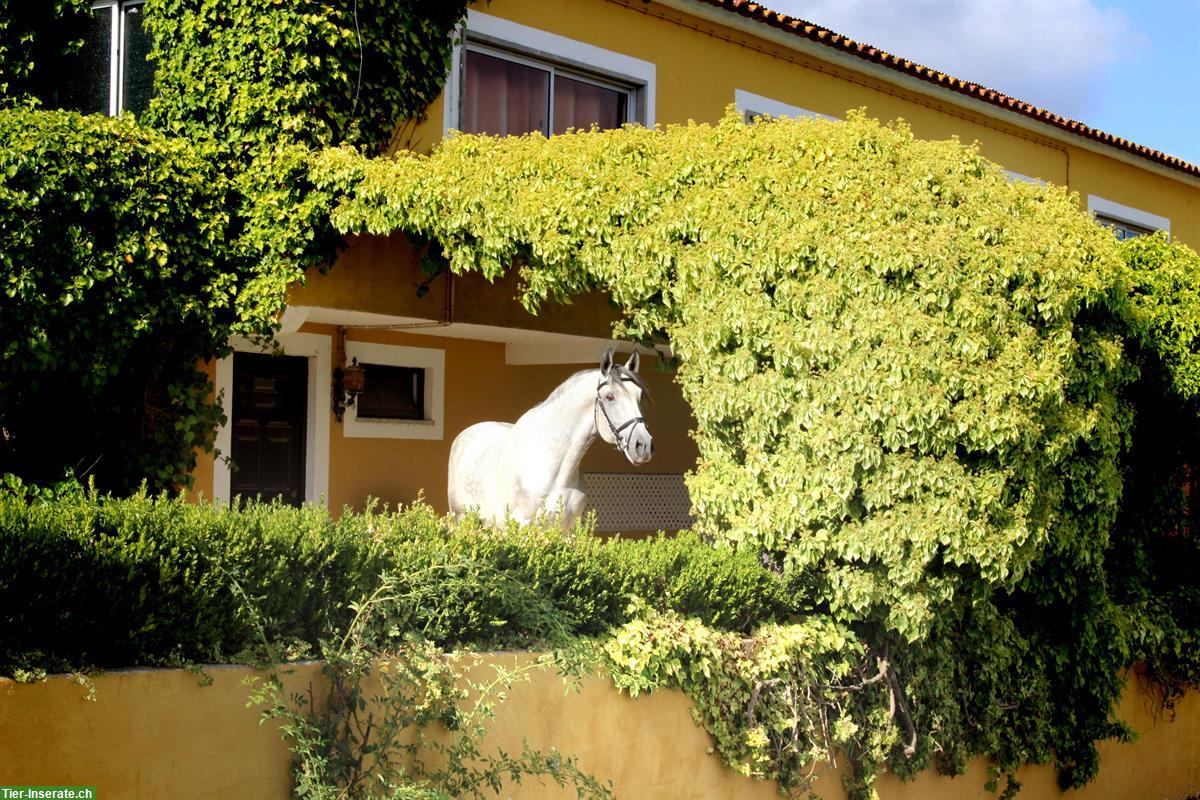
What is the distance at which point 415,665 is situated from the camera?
6.82 meters

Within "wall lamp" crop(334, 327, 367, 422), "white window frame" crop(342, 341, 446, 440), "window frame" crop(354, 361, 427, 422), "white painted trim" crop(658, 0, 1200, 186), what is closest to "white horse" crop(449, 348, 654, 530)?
"wall lamp" crop(334, 327, 367, 422)

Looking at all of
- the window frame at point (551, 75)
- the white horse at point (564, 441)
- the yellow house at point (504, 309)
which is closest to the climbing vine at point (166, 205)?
the yellow house at point (504, 309)

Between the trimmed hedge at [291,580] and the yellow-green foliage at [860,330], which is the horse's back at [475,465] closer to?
the yellow-green foliage at [860,330]

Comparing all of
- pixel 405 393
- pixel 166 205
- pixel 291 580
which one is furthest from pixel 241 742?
pixel 405 393

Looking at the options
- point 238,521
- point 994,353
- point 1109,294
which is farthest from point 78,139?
point 1109,294

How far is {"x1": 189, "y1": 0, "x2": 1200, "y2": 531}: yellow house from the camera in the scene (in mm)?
11641

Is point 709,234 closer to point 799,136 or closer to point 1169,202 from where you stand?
point 799,136

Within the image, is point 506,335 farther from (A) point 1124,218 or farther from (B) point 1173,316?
(A) point 1124,218

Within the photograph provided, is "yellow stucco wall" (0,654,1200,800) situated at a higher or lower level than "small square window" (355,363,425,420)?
lower

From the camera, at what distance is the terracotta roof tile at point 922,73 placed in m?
13.9

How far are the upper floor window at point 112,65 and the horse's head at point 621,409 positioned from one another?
15.9 ft

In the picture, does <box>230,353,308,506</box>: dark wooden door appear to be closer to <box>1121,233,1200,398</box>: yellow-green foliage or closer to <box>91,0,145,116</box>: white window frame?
<box>91,0,145,116</box>: white window frame

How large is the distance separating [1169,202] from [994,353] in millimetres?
14179

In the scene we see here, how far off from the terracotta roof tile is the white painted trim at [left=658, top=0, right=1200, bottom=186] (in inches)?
3.3
